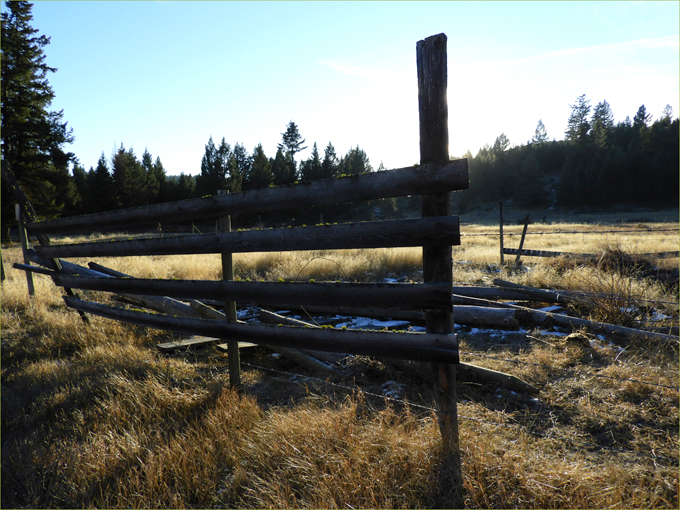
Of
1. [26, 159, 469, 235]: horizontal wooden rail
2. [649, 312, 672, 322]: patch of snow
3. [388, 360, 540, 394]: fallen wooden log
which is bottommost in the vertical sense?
[649, 312, 672, 322]: patch of snow

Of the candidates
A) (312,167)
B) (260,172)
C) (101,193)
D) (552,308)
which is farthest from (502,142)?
(552,308)

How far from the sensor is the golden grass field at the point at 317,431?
215cm

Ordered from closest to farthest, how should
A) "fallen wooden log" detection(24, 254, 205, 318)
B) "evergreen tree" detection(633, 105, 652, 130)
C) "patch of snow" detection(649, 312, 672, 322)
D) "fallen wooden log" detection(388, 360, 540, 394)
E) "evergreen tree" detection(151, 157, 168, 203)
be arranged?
"fallen wooden log" detection(388, 360, 540, 394) < "patch of snow" detection(649, 312, 672, 322) < "fallen wooden log" detection(24, 254, 205, 318) < "evergreen tree" detection(151, 157, 168, 203) < "evergreen tree" detection(633, 105, 652, 130)

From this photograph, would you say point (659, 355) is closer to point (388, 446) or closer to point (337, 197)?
point (388, 446)

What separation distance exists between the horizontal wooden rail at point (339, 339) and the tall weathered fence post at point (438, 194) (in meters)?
0.14

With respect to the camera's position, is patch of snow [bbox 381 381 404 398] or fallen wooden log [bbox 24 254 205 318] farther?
fallen wooden log [bbox 24 254 205 318]

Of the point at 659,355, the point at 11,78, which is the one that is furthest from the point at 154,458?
the point at 11,78

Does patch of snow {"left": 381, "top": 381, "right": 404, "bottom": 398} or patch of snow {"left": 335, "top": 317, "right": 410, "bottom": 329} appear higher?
patch of snow {"left": 381, "top": 381, "right": 404, "bottom": 398}

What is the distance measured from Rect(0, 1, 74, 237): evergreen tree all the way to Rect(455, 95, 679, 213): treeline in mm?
44227

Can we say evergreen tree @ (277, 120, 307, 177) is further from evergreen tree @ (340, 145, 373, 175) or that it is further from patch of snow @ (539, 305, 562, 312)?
→ patch of snow @ (539, 305, 562, 312)

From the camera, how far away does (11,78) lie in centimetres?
2325

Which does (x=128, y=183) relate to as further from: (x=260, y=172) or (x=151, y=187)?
(x=260, y=172)

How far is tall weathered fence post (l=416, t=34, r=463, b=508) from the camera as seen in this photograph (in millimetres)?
2354

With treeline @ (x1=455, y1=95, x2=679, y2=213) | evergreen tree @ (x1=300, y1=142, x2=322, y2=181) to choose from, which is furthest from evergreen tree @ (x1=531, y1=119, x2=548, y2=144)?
evergreen tree @ (x1=300, y1=142, x2=322, y2=181)
